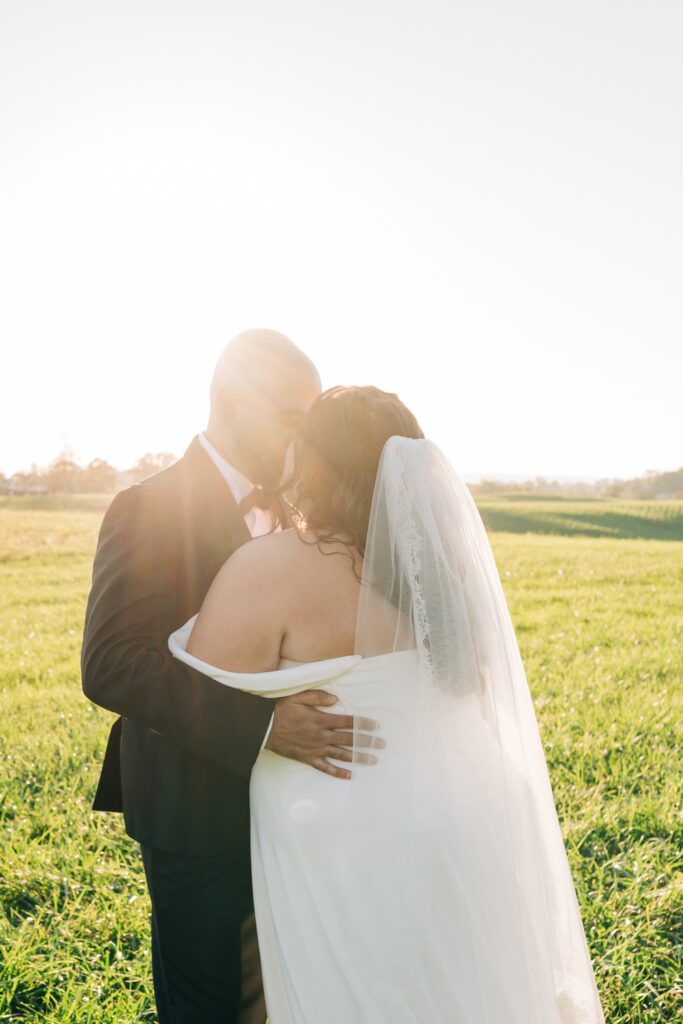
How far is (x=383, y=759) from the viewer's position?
2.10 meters

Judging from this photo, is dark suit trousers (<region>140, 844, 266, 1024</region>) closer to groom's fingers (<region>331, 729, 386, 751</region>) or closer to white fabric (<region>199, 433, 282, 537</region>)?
groom's fingers (<region>331, 729, 386, 751</region>)

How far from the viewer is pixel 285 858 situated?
6.93 feet

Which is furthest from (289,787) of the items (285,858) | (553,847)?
(553,847)

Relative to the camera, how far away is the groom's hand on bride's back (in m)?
2.08

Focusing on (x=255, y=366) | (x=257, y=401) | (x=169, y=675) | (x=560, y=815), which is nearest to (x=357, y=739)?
(x=169, y=675)

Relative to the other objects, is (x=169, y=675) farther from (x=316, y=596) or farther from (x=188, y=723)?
(x=316, y=596)

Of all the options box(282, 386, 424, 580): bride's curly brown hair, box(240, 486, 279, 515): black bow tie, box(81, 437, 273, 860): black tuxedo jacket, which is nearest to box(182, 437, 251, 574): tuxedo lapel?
box(81, 437, 273, 860): black tuxedo jacket

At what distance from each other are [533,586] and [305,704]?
11.9 meters

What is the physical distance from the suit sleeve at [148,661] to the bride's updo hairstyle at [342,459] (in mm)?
481

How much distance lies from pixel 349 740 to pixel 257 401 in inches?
48.4

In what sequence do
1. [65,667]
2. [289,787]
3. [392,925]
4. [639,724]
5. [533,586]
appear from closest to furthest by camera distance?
1. [392,925]
2. [289,787]
3. [639,724]
4. [65,667]
5. [533,586]

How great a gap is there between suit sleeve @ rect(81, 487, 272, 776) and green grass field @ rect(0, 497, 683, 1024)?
1781 millimetres

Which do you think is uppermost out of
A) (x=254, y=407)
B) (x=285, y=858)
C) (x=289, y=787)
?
(x=254, y=407)

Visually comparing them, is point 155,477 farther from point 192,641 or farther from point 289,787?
Answer: point 289,787
